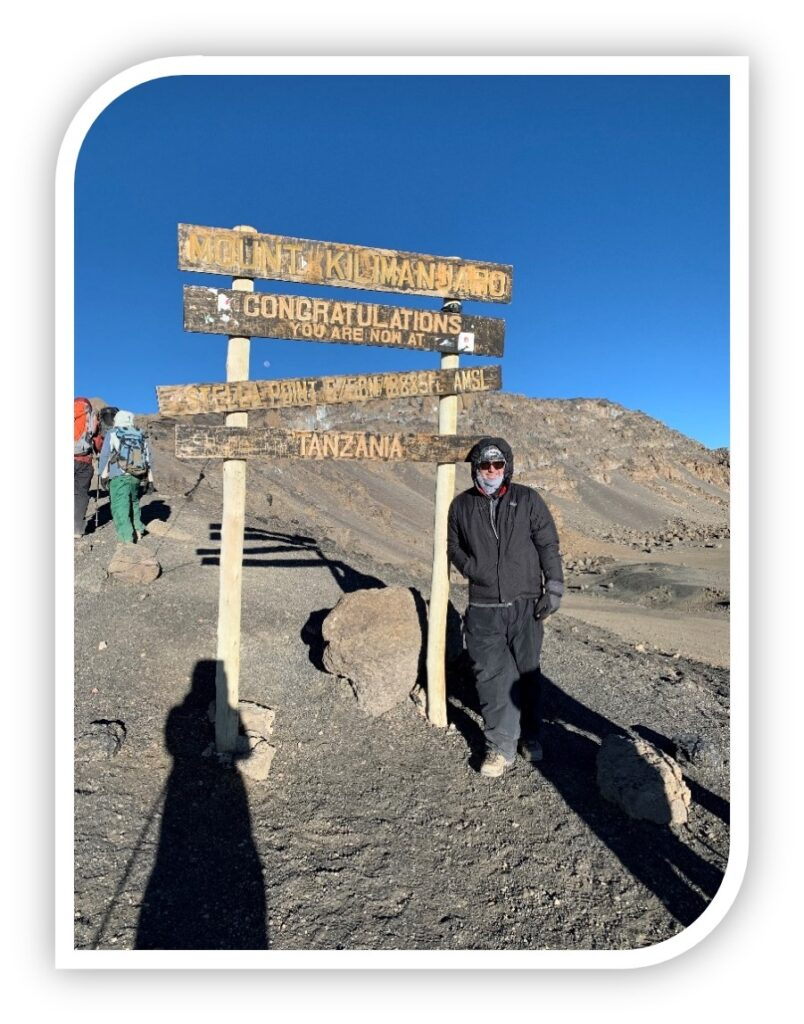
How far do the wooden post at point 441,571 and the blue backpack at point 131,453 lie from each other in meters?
4.16

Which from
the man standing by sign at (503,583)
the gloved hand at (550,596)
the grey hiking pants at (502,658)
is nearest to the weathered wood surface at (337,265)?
the man standing by sign at (503,583)

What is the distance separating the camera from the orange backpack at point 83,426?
6352 mm

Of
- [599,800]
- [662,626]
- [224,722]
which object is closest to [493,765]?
[599,800]

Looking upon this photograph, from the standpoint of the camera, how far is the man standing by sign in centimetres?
338

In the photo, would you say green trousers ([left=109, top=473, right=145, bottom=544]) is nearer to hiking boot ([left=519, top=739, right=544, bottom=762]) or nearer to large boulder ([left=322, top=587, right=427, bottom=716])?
large boulder ([left=322, top=587, right=427, bottom=716])

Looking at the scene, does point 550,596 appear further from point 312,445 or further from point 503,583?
point 312,445

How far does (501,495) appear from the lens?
338cm

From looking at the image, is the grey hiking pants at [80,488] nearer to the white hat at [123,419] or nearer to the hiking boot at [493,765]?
the white hat at [123,419]

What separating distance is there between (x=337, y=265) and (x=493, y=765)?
9.83 ft

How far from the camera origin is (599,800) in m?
3.31

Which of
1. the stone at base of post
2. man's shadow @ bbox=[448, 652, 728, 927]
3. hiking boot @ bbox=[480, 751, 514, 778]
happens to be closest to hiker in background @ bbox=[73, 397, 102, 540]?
the stone at base of post
